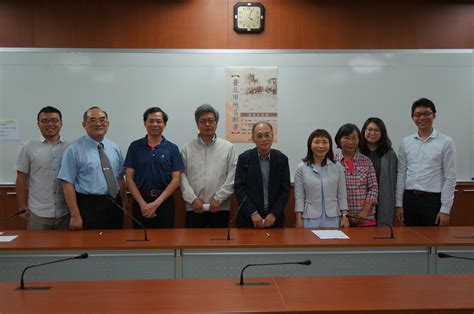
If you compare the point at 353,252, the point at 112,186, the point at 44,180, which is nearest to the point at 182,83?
the point at 112,186

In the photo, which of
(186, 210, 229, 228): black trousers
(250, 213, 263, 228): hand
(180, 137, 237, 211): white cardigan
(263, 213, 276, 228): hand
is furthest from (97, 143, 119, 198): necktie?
(263, 213, 276, 228): hand

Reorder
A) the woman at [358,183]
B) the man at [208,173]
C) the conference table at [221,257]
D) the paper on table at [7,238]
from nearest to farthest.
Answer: the conference table at [221,257]
the paper on table at [7,238]
the woman at [358,183]
the man at [208,173]

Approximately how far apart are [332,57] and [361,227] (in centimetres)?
191

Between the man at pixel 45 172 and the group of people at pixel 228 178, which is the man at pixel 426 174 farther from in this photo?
the man at pixel 45 172

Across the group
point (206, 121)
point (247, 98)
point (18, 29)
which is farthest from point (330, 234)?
point (18, 29)

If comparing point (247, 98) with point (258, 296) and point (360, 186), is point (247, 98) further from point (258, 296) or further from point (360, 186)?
point (258, 296)

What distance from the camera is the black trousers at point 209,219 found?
12.1ft

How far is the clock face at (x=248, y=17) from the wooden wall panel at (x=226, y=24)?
0.26 feet

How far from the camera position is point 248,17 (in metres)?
4.19

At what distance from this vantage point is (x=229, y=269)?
2701 mm

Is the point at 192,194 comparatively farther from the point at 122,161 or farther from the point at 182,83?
the point at 182,83

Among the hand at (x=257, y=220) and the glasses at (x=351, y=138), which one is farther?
the glasses at (x=351, y=138)

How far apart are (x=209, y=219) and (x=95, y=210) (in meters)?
0.99

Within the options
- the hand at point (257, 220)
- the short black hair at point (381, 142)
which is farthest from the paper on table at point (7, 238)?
the short black hair at point (381, 142)
